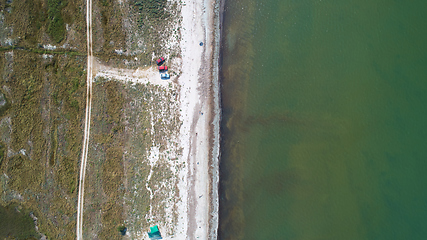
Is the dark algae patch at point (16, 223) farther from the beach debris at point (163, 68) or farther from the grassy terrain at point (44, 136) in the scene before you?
the beach debris at point (163, 68)

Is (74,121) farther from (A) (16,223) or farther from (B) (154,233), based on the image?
(B) (154,233)

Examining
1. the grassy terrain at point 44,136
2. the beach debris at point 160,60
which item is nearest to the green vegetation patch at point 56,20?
the grassy terrain at point 44,136

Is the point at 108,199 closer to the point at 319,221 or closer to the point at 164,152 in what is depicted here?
the point at 164,152

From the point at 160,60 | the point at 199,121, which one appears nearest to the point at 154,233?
the point at 199,121

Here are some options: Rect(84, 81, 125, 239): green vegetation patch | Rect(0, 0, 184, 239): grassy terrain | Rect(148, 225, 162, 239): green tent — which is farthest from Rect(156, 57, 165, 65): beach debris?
Rect(148, 225, 162, 239): green tent

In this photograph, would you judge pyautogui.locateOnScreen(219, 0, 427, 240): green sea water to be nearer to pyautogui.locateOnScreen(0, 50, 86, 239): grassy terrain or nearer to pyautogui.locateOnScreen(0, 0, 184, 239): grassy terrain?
pyautogui.locateOnScreen(0, 0, 184, 239): grassy terrain

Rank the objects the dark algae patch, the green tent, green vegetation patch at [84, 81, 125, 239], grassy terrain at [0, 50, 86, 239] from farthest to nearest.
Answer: the dark algae patch, grassy terrain at [0, 50, 86, 239], green vegetation patch at [84, 81, 125, 239], the green tent

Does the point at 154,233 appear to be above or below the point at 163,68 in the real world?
below

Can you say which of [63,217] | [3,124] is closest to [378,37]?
[63,217]
